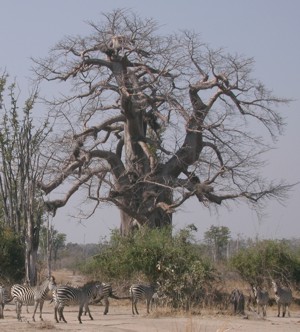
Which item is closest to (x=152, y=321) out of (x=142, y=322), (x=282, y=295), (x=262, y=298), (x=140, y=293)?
(x=142, y=322)

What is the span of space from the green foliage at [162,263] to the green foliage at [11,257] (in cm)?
351

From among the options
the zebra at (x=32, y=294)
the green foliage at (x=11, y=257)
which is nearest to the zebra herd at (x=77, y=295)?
the zebra at (x=32, y=294)

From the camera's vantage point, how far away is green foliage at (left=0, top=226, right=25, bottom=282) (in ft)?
83.9

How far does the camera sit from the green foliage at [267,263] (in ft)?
82.0

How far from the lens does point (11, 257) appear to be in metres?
25.8

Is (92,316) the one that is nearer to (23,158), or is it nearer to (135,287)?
(135,287)

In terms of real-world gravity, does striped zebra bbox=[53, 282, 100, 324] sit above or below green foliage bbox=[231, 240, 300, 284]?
below

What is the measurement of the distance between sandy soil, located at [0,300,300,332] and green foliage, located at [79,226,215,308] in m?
1.11

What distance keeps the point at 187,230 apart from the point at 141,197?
4507 mm

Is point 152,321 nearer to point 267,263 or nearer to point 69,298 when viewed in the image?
point 69,298

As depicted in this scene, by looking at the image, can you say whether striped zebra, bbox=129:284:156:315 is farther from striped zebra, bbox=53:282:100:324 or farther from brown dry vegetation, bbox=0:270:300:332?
striped zebra, bbox=53:282:100:324

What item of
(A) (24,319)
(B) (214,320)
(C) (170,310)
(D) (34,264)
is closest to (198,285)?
(C) (170,310)

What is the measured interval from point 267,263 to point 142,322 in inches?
348

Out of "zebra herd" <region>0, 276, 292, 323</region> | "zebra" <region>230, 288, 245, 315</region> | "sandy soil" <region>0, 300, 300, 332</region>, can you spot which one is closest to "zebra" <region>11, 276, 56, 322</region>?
"zebra herd" <region>0, 276, 292, 323</region>
